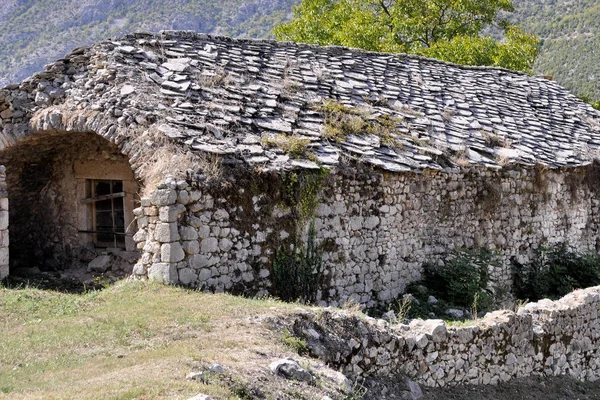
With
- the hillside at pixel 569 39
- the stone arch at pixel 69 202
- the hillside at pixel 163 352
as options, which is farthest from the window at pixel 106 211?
the hillside at pixel 569 39

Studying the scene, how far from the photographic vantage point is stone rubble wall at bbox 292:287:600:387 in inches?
299

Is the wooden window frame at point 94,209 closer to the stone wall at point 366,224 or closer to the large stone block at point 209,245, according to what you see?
the stone wall at point 366,224

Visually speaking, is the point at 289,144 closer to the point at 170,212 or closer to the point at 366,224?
the point at 366,224

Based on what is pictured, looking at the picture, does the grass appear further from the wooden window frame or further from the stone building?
the wooden window frame

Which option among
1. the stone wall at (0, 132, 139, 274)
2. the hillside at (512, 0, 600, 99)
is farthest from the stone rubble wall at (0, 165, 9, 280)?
the hillside at (512, 0, 600, 99)

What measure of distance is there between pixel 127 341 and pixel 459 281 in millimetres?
6369

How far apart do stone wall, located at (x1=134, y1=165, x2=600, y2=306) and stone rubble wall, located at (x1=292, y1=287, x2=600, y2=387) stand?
225 centimetres

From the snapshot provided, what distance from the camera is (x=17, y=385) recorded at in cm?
607

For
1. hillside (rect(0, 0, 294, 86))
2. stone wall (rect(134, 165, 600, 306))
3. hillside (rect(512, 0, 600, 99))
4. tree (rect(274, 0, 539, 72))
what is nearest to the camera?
stone wall (rect(134, 165, 600, 306))

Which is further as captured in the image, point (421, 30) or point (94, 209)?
point (421, 30)

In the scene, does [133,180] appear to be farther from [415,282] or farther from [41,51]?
[41,51]

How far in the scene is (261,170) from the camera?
988 cm

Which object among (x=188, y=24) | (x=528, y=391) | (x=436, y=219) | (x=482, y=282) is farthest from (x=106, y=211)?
(x=188, y=24)

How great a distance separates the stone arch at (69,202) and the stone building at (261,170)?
0.09ft
